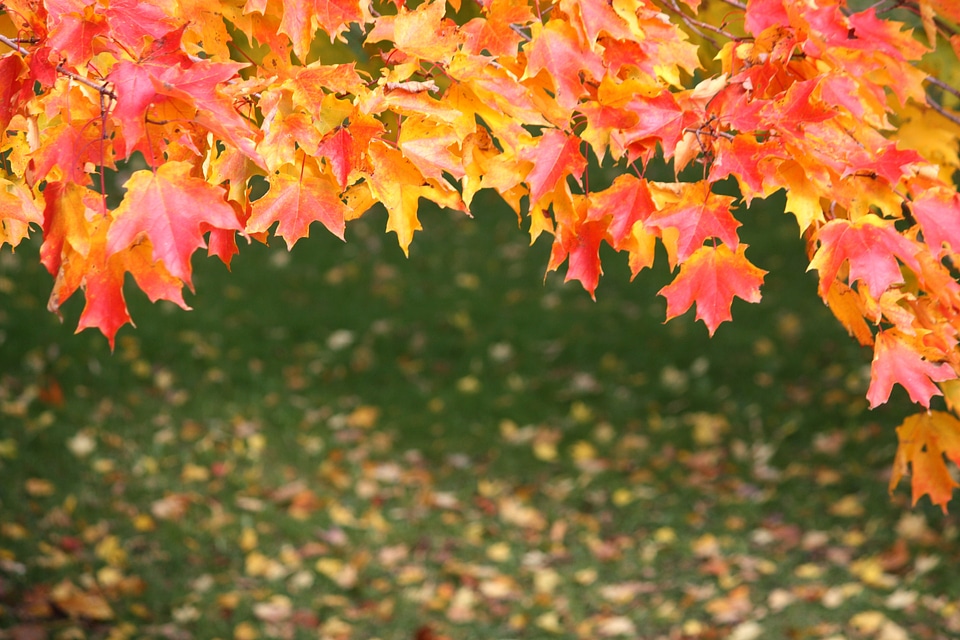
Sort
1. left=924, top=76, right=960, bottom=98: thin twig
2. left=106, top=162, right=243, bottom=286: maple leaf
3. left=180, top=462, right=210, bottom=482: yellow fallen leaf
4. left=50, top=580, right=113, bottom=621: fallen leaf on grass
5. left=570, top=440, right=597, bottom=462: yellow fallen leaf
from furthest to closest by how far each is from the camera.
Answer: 1. left=570, top=440, right=597, bottom=462: yellow fallen leaf
2. left=180, top=462, right=210, bottom=482: yellow fallen leaf
3. left=50, top=580, right=113, bottom=621: fallen leaf on grass
4. left=924, top=76, right=960, bottom=98: thin twig
5. left=106, top=162, right=243, bottom=286: maple leaf

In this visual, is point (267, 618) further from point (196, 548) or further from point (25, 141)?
point (25, 141)

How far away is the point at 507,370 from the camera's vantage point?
5305 millimetres

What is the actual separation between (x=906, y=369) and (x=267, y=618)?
266cm

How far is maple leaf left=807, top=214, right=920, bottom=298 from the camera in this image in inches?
58.9

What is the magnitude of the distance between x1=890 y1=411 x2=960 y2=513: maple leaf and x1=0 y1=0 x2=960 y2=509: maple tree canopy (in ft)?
1.30

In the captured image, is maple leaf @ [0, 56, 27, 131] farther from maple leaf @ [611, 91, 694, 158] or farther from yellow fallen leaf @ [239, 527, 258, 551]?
yellow fallen leaf @ [239, 527, 258, 551]

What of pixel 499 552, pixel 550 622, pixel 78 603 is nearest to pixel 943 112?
pixel 550 622

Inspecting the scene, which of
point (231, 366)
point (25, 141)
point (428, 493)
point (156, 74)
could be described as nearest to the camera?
point (156, 74)

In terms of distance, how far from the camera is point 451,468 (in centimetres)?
452

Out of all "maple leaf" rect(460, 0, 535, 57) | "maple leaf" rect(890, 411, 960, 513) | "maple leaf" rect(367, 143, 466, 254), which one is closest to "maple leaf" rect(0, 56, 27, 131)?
"maple leaf" rect(367, 143, 466, 254)

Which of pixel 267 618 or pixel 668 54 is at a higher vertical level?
pixel 668 54

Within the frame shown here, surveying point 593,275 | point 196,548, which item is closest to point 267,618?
point 196,548

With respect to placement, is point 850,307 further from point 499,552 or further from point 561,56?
point 499,552

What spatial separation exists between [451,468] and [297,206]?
3183 millimetres
